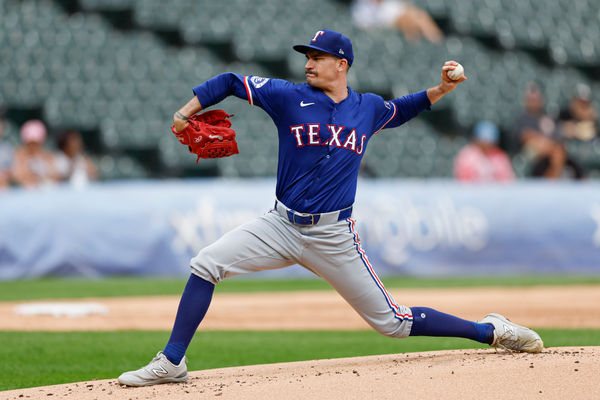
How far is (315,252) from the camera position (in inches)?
172

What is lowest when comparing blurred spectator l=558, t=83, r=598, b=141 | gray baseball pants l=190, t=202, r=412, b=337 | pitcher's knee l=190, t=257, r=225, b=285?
pitcher's knee l=190, t=257, r=225, b=285

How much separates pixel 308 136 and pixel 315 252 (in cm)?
59

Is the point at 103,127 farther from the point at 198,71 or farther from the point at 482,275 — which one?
the point at 482,275

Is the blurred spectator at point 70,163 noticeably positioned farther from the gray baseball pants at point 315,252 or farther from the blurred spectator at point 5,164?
the gray baseball pants at point 315,252

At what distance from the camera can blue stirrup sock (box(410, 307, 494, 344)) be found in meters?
4.54

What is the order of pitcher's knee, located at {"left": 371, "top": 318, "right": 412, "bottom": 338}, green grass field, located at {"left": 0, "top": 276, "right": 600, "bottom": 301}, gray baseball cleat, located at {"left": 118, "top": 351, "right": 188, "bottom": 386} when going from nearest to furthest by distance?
gray baseball cleat, located at {"left": 118, "top": 351, "right": 188, "bottom": 386} → pitcher's knee, located at {"left": 371, "top": 318, "right": 412, "bottom": 338} → green grass field, located at {"left": 0, "top": 276, "right": 600, "bottom": 301}

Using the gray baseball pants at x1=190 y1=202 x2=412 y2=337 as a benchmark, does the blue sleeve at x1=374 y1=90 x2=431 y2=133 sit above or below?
above

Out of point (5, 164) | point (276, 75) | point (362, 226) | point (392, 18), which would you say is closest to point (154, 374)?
point (362, 226)

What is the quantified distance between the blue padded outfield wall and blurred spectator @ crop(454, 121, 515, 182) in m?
0.82

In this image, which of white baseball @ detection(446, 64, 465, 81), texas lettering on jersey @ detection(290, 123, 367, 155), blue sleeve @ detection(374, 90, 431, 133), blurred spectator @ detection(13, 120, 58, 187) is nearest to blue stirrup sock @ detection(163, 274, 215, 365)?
texas lettering on jersey @ detection(290, 123, 367, 155)

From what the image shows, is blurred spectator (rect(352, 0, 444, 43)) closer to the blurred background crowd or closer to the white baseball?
the blurred background crowd

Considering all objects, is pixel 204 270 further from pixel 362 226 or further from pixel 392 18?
pixel 392 18

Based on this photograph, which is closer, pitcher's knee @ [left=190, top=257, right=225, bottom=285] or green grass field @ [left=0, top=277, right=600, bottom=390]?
pitcher's knee @ [left=190, top=257, right=225, bottom=285]

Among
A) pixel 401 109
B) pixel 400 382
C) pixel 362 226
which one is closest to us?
pixel 400 382
